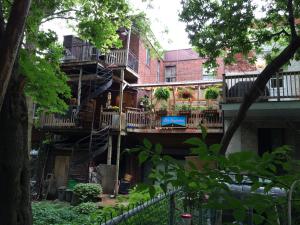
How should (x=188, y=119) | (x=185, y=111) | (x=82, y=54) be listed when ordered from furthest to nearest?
(x=82, y=54) < (x=185, y=111) < (x=188, y=119)

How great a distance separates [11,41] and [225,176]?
2778mm

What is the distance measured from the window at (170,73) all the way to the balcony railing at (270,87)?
1427cm

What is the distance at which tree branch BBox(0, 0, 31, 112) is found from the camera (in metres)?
3.28

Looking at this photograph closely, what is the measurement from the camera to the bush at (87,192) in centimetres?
1445

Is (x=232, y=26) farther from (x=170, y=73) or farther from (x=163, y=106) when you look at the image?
(x=170, y=73)

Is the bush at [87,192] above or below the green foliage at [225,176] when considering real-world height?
below

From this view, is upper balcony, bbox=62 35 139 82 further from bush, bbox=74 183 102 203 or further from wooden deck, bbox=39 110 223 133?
bush, bbox=74 183 102 203

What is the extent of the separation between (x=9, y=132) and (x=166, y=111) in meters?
14.7

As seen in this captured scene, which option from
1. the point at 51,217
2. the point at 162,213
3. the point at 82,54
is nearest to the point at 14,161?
the point at 162,213

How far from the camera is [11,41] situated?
3354 millimetres

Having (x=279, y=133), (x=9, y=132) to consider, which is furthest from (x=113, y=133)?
(x=9, y=132)

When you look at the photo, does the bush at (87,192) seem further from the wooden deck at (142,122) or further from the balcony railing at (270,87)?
the balcony railing at (270,87)

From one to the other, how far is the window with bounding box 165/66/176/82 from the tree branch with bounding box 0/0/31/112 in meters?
24.0

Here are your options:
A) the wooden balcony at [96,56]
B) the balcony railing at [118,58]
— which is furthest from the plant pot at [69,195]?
the balcony railing at [118,58]
